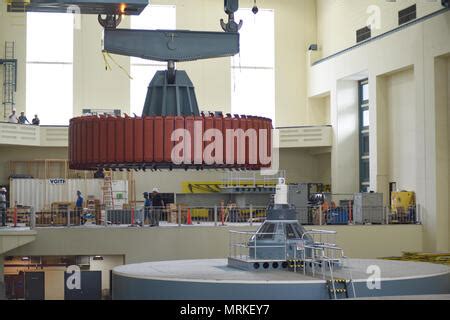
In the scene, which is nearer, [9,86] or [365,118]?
[365,118]

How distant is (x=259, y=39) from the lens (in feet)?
140

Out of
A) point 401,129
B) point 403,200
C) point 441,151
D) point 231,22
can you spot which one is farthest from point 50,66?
point 231,22

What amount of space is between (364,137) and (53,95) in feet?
49.8

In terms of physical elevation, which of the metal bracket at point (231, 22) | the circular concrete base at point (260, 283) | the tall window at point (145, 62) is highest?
the tall window at point (145, 62)

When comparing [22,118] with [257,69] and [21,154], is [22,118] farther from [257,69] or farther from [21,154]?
[257,69]

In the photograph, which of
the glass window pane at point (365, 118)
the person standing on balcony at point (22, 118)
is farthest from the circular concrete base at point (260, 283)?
the person standing on balcony at point (22, 118)

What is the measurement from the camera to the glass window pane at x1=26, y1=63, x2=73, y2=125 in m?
40.4

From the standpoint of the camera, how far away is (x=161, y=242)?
30578 mm

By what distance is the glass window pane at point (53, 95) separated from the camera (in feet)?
133

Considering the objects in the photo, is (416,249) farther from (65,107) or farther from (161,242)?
(65,107)

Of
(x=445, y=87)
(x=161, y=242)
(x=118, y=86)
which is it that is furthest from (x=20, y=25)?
(x=445, y=87)

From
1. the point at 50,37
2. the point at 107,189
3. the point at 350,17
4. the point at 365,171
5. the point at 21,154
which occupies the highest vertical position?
the point at 350,17

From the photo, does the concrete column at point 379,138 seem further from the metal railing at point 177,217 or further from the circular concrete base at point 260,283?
the circular concrete base at point 260,283

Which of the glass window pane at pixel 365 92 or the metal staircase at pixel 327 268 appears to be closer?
the metal staircase at pixel 327 268
